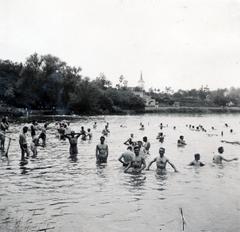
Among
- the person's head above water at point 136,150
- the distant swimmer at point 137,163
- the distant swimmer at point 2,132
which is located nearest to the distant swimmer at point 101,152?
the distant swimmer at point 137,163

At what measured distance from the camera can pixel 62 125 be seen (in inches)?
1574

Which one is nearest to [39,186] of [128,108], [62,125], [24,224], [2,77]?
[24,224]

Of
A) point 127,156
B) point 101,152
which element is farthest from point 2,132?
point 127,156

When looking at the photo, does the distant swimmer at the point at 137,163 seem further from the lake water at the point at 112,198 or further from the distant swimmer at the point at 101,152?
the distant swimmer at the point at 101,152

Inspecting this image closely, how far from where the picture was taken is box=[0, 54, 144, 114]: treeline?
115 meters

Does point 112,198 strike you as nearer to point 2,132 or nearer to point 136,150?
point 136,150

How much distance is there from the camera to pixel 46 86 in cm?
12012

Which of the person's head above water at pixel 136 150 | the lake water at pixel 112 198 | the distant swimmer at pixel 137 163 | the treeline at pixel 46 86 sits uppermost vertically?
the treeline at pixel 46 86

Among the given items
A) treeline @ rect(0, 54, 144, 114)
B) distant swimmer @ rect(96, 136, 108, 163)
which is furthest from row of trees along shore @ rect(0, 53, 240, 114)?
distant swimmer @ rect(96, 136, 108, 163)

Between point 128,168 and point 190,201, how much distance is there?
512 cm

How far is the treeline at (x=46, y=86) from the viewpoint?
115188 millimetres

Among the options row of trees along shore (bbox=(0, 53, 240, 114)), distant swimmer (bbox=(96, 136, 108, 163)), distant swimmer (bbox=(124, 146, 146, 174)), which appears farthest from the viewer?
row of trees along shore (bbox=(0, 53, 240, 114))

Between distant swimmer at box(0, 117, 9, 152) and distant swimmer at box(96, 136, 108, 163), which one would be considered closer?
distant swimmer at box(96, 136, 108, 163)

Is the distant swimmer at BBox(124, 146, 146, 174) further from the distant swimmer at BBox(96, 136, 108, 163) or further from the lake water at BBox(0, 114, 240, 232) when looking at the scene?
the distant swimmer at BBox(96, 136, 108, 163)
